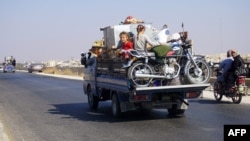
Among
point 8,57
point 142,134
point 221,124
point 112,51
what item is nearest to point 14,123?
point 112,51

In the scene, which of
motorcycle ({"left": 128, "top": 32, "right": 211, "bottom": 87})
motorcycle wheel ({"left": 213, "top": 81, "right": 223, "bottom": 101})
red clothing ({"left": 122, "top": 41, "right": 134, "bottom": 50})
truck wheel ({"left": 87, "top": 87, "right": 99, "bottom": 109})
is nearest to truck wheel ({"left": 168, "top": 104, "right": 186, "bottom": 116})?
motorcycle ({"left": 128, "top": 32, "right": 211, "bottom": 87})

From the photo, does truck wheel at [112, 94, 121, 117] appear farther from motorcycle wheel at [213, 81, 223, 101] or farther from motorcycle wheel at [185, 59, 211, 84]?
motorcycle wheel at [213, 81, 223, 101]

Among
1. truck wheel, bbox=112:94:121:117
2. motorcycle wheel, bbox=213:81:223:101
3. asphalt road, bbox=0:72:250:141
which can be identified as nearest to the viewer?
asphalt road, bbox=0:72:250:141

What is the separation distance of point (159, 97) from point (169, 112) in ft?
4.75

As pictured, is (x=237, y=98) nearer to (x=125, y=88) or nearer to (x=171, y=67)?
(x=171, y=67)

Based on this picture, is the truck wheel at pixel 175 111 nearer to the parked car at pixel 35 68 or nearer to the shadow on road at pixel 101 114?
the shadow on road at pixel 101 114

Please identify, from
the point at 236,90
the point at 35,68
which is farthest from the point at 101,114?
the point at 35,68

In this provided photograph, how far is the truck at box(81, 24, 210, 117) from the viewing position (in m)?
12.2

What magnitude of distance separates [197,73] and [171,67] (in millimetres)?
717

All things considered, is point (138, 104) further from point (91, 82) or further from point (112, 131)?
point (91, 82)

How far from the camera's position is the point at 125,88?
12312 millimetres

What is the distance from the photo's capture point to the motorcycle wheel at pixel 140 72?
12023 millimetres

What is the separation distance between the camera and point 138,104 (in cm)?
1309

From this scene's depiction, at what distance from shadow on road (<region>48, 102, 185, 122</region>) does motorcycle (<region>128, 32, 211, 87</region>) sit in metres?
1.39
